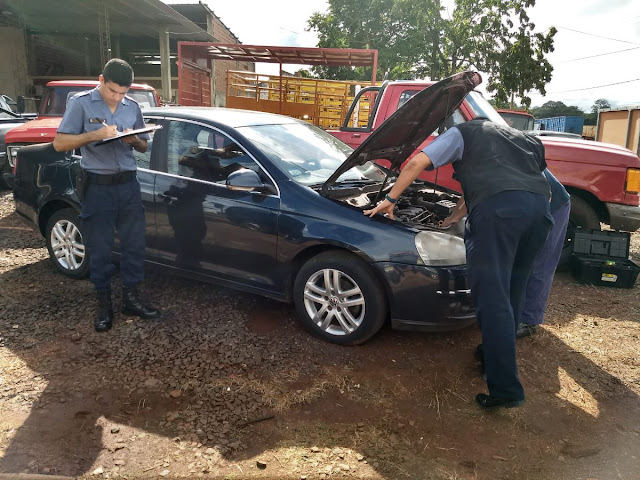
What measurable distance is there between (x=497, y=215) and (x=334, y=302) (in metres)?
1.31

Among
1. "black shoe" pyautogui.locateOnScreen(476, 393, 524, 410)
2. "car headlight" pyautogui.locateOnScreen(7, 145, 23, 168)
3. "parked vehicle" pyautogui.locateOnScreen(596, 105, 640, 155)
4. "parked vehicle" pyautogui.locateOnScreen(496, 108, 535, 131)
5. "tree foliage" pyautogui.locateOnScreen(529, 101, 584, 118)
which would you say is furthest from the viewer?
"tree foliage" pyautogui.locateOnScreen(529, 101, 584, 118)

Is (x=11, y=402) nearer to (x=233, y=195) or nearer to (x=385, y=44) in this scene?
(x=233, y=195)

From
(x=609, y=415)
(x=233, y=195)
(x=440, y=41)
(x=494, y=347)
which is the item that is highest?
(x=440, y=41)

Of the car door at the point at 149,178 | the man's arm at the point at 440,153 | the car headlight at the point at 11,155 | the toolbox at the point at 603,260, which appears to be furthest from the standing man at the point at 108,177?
the car headlight at the point at 11,155

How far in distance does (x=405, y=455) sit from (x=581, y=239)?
3.89 metres

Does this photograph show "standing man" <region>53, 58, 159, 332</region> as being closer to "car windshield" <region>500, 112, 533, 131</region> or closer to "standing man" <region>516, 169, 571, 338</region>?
"standing man" <region>516, 169, 571, 338</region>

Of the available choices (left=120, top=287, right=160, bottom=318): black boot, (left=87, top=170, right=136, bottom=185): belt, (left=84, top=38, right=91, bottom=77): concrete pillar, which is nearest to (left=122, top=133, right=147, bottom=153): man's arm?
(left=87, top=170, right=136, bottom=185): belt

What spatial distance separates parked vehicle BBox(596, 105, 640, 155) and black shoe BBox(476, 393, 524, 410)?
19.2 meters

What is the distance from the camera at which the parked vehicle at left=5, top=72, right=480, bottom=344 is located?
3299 mm

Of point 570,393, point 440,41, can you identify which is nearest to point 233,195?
point 570,393

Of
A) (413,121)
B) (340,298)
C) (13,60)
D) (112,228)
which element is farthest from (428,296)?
(13,60)

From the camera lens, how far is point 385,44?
91.2 ft

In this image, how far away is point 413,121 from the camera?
3.55 meters

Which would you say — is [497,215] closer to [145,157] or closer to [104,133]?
[104,133]
